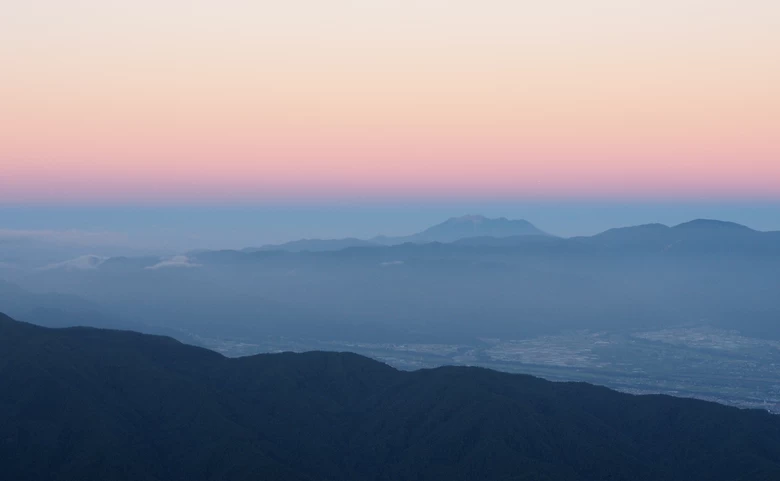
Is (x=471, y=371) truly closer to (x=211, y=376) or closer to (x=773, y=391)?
(x=211, y=376)

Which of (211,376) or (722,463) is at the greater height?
(211,376)

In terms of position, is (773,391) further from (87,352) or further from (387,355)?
(87,352)

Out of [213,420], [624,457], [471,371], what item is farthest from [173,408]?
[624,457]

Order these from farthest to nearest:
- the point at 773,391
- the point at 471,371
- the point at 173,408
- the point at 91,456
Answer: the point at 773,391 → the point at 471,371 → the point at 173,408 → the point at 91,456

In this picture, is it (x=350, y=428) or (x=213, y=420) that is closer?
(x=213, y=420)

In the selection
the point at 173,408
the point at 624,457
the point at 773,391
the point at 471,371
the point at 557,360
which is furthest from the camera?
the point at 557,360

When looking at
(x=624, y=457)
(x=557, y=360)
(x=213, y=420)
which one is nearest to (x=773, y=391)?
(x=557, y=360)
